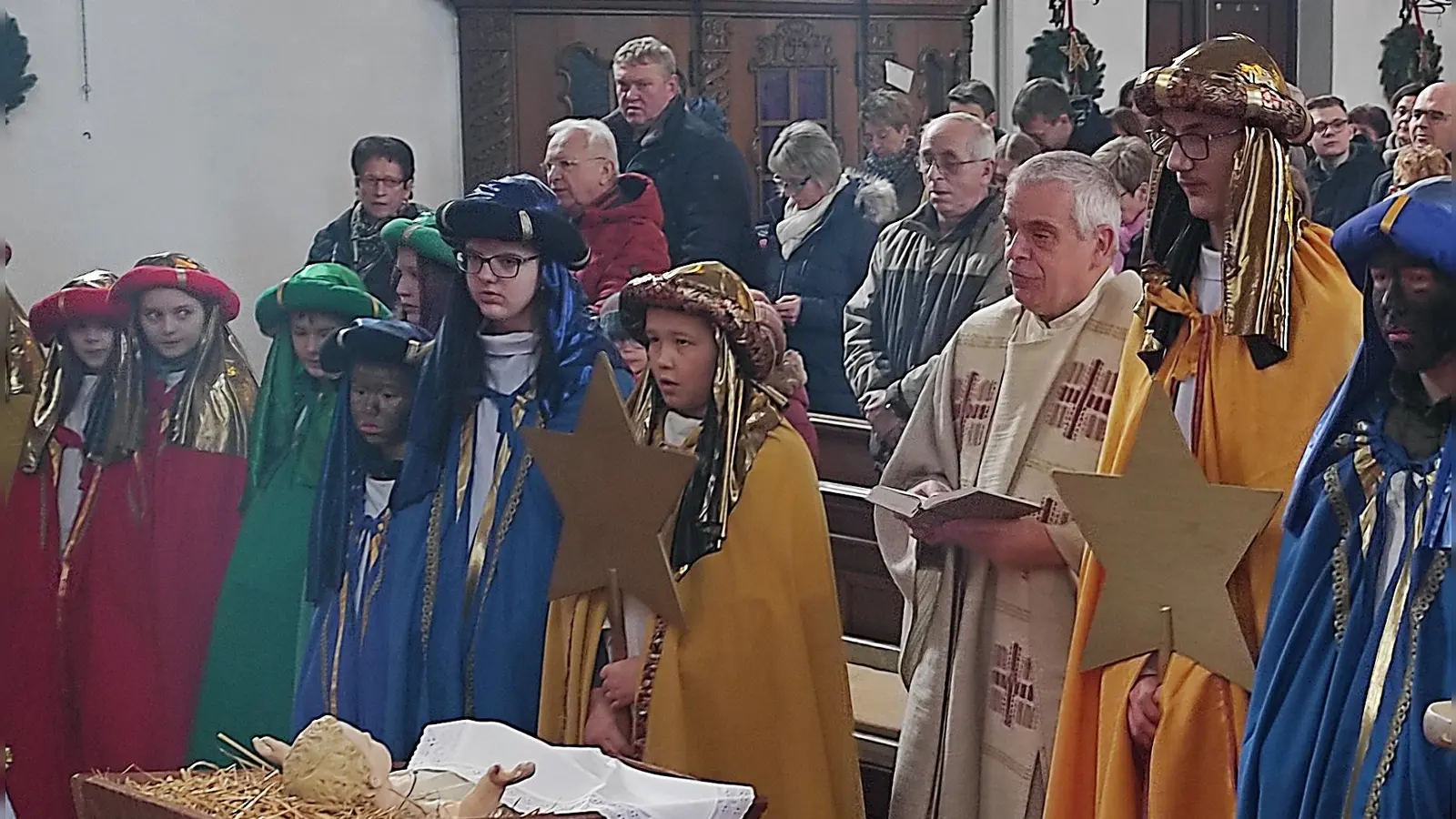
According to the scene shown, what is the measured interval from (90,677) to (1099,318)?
2.81m

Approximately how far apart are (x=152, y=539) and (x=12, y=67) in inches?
74.7

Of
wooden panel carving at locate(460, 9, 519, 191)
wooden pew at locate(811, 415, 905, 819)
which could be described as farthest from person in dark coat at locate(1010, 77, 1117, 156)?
wooden panel carving at locate(460, 9, 519, 191)

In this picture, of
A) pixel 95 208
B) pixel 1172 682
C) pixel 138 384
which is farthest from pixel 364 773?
pixel 95 208

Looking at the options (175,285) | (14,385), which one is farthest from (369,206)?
(14,385)

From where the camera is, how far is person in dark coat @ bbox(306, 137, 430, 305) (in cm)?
545

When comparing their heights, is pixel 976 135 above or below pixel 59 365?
above

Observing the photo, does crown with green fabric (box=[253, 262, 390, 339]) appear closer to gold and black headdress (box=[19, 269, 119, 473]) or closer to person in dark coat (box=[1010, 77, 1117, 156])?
gold and black headdress (box=[19, 269, 119, 473])

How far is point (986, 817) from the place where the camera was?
379 centimetres

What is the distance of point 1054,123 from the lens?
21.3 ft

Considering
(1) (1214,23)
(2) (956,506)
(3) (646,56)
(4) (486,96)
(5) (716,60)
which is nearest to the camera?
(2) (956,506)

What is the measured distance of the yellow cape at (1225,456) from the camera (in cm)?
307

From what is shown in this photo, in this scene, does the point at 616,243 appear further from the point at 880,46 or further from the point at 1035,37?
the point at 1035,37

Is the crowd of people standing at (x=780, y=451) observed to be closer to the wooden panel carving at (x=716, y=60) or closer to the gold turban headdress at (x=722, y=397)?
the gold turban headdress at (x=722, y=397)

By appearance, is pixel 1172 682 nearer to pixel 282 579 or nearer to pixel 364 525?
pixel 364 525
